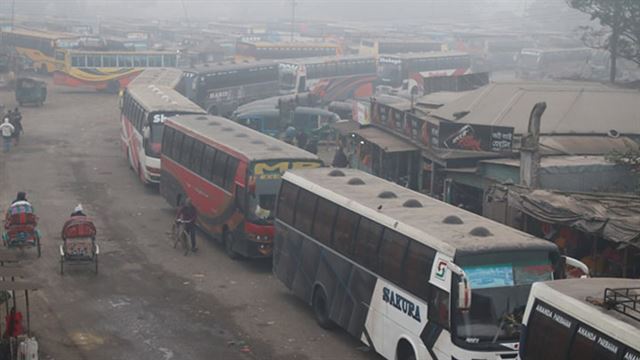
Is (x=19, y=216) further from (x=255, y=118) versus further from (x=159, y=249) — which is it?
(x=255, y=118)

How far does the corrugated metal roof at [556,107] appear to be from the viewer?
2514 centimetres

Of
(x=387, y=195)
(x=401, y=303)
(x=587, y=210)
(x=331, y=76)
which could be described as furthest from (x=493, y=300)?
(x=331, y=76)

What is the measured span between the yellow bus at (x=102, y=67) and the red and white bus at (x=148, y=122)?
2572cm

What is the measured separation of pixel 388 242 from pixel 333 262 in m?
→ 2.05

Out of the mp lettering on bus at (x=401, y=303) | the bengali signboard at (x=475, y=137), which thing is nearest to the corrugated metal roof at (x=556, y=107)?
the bengali signboard at (x=475, y=137)

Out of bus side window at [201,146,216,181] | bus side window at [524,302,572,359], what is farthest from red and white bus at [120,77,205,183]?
bus side window at [524,302,572,359]

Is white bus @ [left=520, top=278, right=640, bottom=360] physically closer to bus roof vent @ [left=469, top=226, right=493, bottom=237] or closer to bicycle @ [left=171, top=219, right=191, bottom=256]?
bus roof vent @ [left=469, top=226, right=493, bottom=237]

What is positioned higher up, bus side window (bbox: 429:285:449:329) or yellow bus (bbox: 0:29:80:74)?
bus side window (bbox: 429:285:449:329)

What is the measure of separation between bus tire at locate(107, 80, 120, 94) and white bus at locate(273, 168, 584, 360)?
43279mm

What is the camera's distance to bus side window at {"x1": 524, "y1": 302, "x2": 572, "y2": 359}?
31.8 ft

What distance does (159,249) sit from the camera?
22.6m

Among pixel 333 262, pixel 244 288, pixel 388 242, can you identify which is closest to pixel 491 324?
pixel 388 242

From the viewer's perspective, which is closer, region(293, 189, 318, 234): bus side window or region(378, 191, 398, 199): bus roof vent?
region(378, 191, 398, 199): bus roof vent

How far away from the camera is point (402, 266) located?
14.0 m
